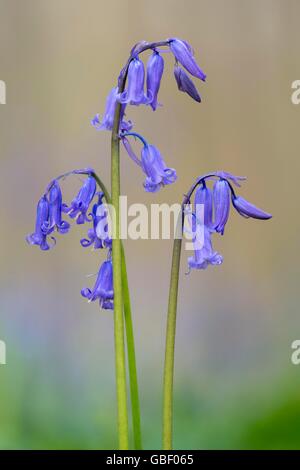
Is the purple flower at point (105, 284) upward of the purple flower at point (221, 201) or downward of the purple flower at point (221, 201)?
downward

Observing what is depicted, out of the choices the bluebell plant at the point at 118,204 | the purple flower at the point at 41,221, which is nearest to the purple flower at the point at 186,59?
the bluebell plant at the point at 118,204

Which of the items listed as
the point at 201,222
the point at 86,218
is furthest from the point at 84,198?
the point at 201,222

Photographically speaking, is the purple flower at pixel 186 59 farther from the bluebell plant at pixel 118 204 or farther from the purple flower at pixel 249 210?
the purple flower at pixel 249 210

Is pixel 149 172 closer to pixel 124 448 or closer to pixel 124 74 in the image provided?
pixel 124 74

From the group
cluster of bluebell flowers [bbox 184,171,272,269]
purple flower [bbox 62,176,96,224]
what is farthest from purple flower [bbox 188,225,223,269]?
purple flower [bbox 62,176,96,224]

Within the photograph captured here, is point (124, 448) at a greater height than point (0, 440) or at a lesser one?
greater

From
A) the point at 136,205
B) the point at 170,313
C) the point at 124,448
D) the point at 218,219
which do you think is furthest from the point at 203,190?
the point at 136,205
